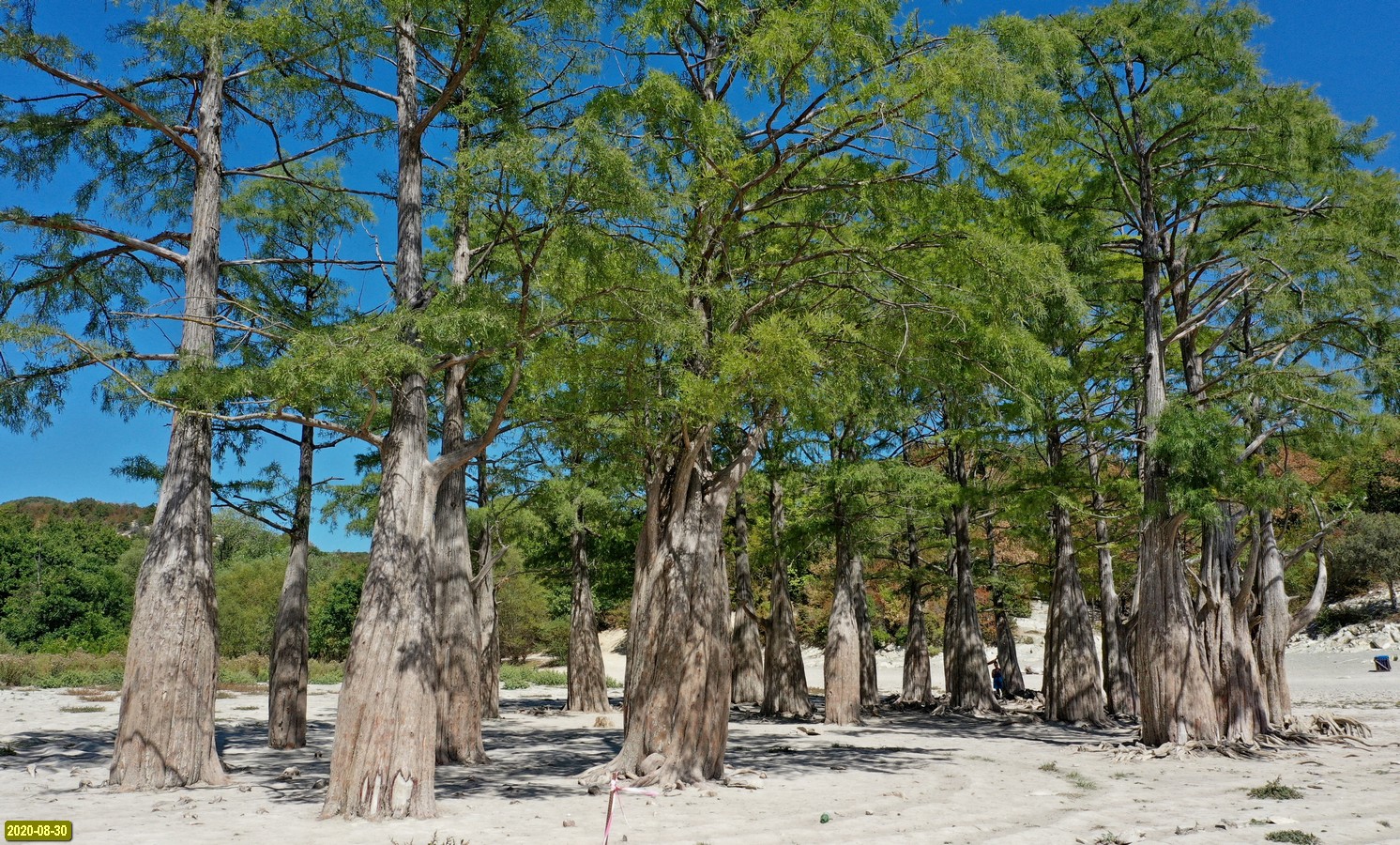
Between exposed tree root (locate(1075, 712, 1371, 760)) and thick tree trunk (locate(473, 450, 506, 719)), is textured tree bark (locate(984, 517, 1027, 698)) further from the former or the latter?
thick tree trunk (locate(473, 450, 506, 719))

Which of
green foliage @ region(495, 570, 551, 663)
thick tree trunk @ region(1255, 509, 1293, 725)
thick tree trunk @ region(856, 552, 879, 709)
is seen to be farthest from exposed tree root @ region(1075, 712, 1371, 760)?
green foliage @ region(495, 570, 551, 663)

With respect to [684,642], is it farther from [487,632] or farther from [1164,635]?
[487,632]

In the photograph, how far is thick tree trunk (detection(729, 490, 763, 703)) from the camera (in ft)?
80.0

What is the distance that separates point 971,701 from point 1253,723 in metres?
9.65

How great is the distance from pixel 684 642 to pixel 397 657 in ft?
12.6

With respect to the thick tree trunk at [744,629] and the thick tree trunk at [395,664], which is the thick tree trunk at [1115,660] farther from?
the thick tree trunk at [395,664]

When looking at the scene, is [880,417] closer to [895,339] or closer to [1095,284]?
[1095,284]

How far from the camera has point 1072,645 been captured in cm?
2144

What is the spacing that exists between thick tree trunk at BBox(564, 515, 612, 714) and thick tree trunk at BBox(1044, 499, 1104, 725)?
1122 centimetres

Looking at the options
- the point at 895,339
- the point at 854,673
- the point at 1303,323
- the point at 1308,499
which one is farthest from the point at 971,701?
the point at 895,339

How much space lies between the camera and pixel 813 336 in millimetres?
11859

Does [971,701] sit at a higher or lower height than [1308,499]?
lower

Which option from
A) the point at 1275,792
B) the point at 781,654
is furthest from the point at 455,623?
the point at 781,654

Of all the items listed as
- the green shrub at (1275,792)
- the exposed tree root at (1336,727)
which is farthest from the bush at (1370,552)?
the green shrub at (1275,792)
